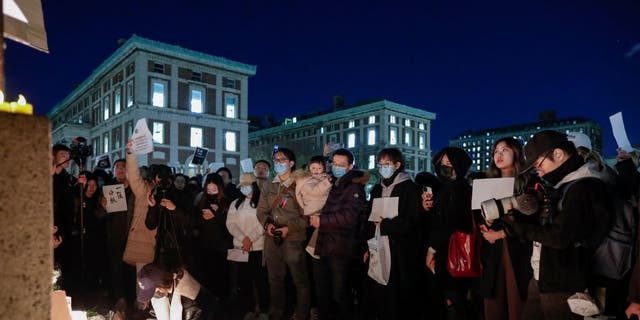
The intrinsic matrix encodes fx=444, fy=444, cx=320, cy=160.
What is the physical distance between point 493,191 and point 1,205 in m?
3.56

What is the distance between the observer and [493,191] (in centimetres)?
390

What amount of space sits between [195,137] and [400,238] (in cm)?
4579

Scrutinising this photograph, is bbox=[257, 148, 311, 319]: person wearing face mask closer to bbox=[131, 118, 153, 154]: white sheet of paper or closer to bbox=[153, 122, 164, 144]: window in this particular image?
bbox=[131, 118, 153, 154]: white sheet of paper

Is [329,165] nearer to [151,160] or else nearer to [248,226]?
[248,226]

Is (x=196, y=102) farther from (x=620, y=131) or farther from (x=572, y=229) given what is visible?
(x=572, y=229)

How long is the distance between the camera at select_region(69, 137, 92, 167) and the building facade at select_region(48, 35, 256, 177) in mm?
34799

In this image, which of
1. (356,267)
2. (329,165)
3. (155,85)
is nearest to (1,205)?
(329,165)

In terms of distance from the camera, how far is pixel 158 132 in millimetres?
45688

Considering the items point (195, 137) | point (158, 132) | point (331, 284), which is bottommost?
point (331, 284)

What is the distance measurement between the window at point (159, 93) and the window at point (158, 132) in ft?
6.62

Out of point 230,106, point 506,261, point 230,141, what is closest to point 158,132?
point 230,141

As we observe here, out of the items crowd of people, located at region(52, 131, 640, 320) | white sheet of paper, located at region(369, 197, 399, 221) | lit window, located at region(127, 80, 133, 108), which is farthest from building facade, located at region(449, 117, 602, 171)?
white sheet of paper, located at region(369, 197, 399, 221)

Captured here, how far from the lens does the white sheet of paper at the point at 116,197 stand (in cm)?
664

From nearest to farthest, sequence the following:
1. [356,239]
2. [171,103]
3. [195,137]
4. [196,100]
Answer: [356,239] → [171,103] → [195,137] → [196,100]
